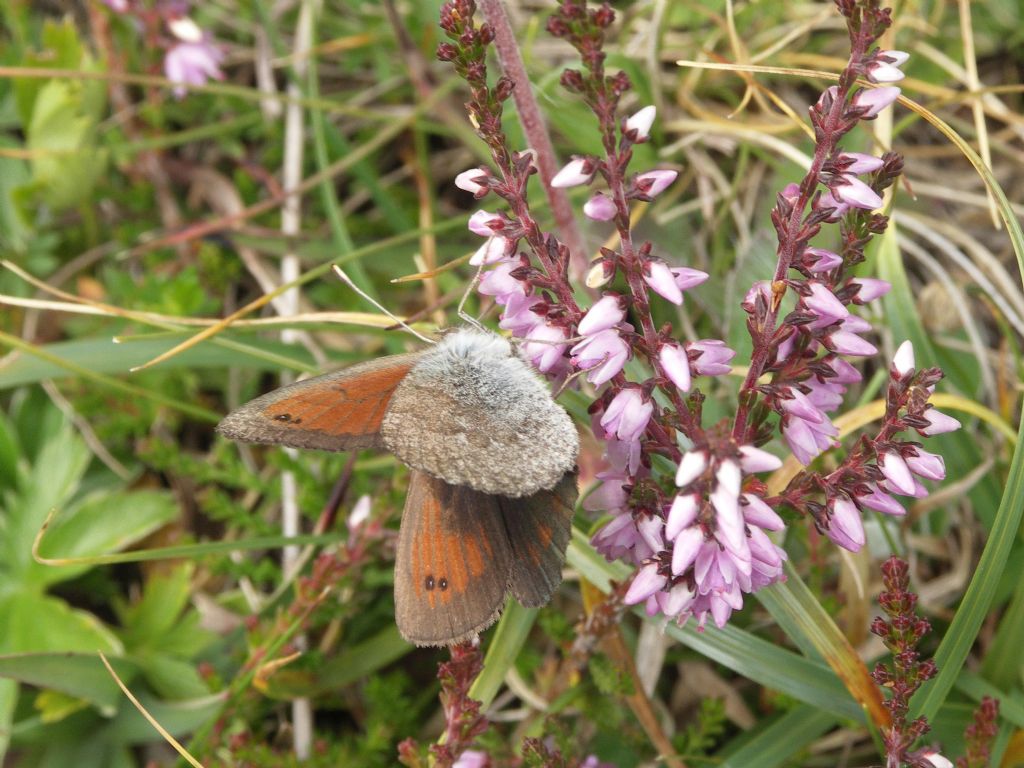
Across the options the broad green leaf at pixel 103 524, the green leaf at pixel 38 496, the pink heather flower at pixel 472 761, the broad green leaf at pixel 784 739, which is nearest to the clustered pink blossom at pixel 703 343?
the broad green leaf at pixel 784 739

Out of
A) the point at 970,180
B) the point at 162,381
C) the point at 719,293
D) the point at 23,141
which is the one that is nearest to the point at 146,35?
the point at 23,141

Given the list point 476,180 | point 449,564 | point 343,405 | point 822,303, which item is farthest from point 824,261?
point 343,405

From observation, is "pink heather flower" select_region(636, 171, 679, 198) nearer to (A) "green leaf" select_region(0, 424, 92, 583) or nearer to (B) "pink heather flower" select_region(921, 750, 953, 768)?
(B) "pink heather flower" select_region(921, 750, 953, 768)

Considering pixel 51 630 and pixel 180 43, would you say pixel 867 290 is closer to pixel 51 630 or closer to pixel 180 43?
pixel 51 630

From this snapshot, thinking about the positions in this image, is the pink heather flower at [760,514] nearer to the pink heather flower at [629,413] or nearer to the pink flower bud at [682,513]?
the pink flower bud at [682,513]

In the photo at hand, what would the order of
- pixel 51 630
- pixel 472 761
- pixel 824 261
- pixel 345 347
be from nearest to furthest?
1. pixel 824 261
2. pixel 472 761
3. pixel 51 630
4. pixel 345 347

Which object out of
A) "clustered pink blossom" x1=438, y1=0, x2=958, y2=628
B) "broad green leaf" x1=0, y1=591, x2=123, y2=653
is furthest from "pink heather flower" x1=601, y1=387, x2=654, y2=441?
"broad green leaf" x1=0, y1=591, x2=123, y2=653
